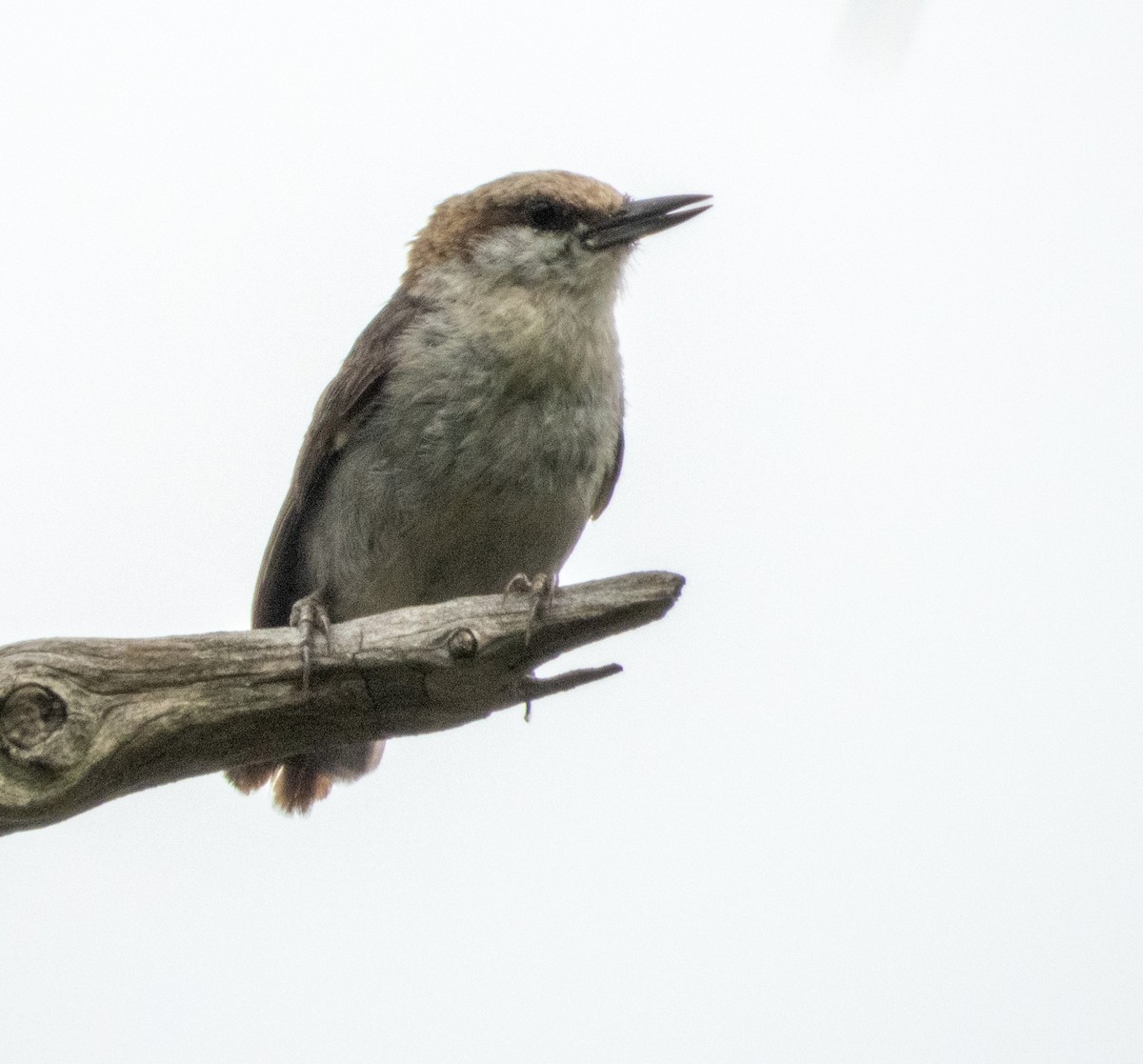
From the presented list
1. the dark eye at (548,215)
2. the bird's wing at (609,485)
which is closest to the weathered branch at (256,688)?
the bird's wing at (609,485)

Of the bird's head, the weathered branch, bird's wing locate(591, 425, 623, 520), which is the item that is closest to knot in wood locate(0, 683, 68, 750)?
the weathered branch

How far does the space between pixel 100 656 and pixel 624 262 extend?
2.40 meters

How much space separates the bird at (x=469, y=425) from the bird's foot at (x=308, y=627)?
0.05ft

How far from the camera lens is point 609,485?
5.58 meters

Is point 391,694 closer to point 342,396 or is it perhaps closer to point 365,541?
point 365,541

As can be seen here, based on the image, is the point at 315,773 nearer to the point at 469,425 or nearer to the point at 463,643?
the point at 469,425


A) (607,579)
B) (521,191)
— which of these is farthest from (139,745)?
(521,191)

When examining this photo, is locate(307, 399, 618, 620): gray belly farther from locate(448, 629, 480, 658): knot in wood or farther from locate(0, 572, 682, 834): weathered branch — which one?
locate(448, 629, 480, 658): knot in wood

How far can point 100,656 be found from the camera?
3.74 meters

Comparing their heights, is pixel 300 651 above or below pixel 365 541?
below

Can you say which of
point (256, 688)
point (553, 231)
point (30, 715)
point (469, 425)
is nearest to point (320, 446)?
point (469, 425)

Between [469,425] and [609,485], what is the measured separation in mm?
1000

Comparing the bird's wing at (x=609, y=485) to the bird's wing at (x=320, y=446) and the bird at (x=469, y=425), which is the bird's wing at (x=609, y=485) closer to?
the bird at (x=469, y=425)

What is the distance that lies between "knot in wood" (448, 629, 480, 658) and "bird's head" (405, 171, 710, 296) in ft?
5.01
